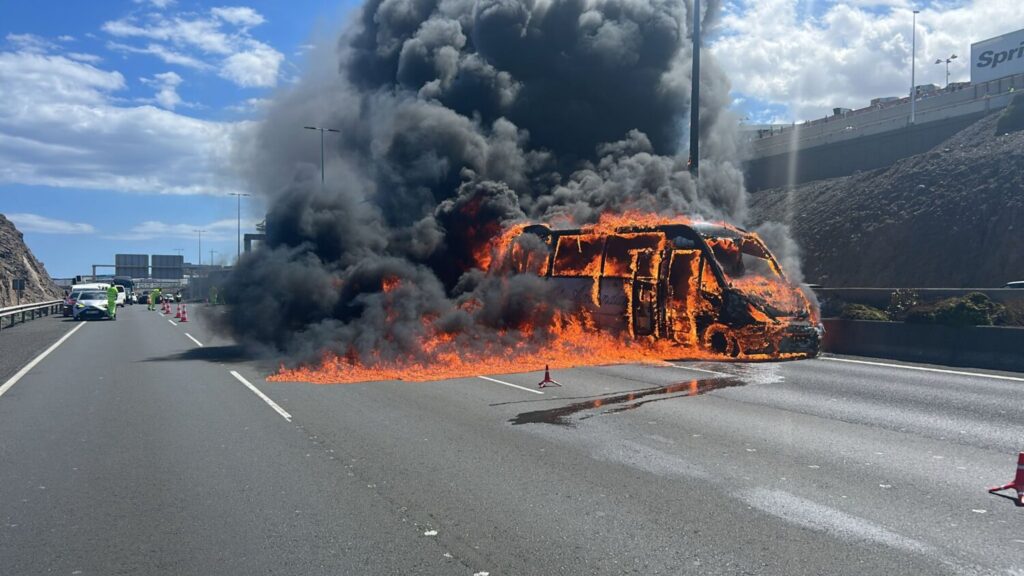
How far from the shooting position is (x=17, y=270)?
64.9 m

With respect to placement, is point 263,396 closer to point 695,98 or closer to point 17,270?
point 695,98

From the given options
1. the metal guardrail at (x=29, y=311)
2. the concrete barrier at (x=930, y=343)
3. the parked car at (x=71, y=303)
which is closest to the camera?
the concrete barrier at (x=930, y=343)

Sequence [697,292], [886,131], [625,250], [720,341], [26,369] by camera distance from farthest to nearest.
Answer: [886,131]
[26,369]
[625,250]
[697,292]
[720,341]

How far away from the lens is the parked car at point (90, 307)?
36906 millimetres

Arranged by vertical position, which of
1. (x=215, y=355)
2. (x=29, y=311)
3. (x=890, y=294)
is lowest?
(x=29, y=311)

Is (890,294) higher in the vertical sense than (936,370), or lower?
higher

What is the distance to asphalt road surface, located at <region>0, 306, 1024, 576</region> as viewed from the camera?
484 centimetres

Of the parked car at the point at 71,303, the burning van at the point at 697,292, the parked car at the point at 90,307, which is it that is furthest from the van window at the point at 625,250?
the parked car at the point at 71,303

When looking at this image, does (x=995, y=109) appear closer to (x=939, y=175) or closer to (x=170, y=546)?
(x=939, y=175)

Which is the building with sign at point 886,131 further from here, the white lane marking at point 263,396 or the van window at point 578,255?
the white lane marking at point 263,396

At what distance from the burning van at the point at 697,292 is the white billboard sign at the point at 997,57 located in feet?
102

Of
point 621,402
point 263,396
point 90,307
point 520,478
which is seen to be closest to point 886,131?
point 621,402

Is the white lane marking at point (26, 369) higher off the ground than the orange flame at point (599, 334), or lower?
lower

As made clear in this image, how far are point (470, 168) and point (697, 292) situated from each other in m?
9.28
